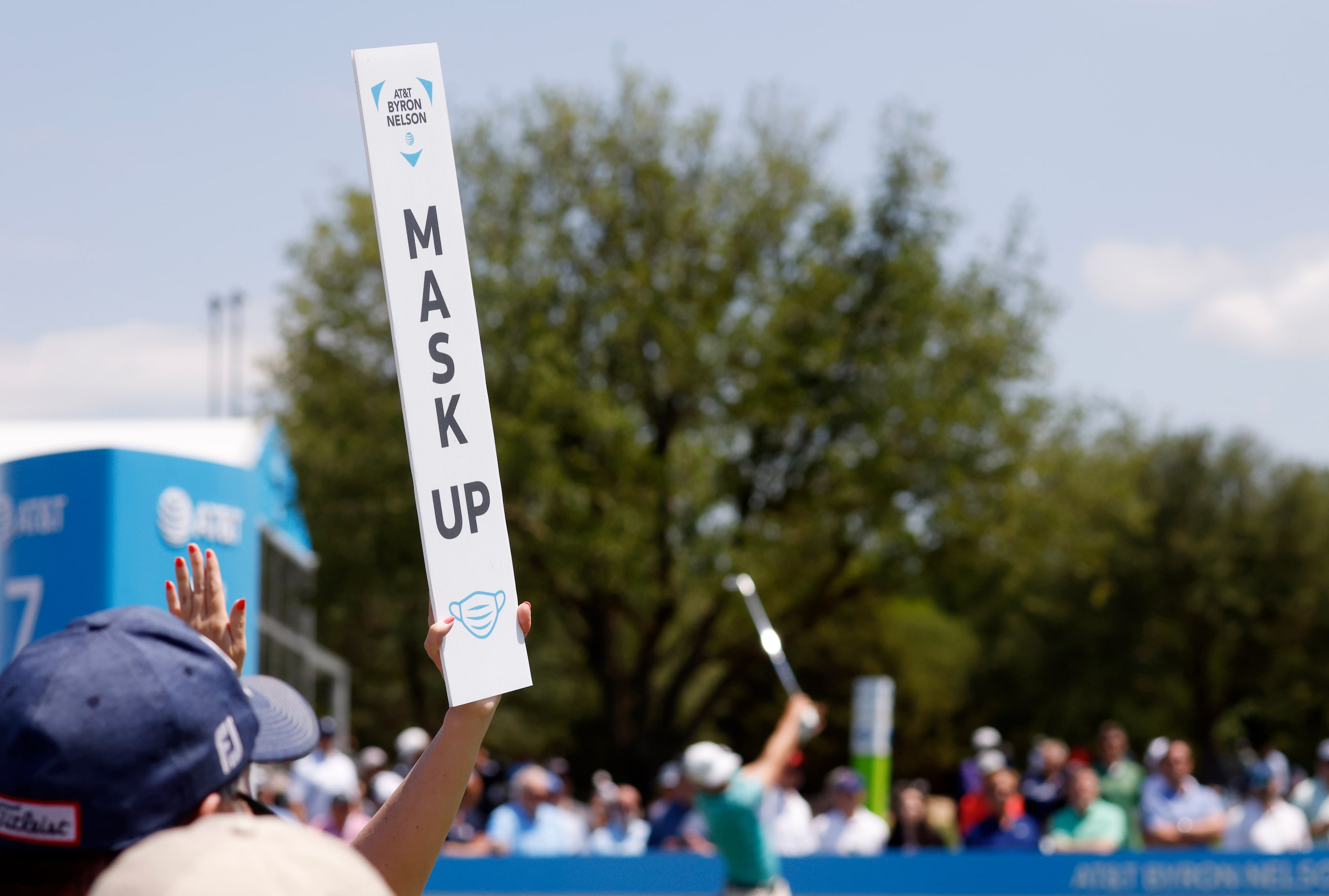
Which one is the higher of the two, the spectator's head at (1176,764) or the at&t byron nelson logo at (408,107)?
the at&t byron nelson logo at (408,107)

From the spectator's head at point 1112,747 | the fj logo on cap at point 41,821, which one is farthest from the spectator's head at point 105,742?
the spectator's head at point 1112,747

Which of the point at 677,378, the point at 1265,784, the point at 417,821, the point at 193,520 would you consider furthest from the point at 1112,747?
the point at 677,378

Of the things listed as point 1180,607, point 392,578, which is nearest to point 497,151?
point 392,578

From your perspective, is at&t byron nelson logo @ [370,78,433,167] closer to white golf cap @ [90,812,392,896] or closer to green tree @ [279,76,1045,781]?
white golf cap @ [90,812,392,896]

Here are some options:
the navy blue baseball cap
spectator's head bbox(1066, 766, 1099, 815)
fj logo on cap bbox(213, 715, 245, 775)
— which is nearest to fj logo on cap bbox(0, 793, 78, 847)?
the navy blue baseball cap

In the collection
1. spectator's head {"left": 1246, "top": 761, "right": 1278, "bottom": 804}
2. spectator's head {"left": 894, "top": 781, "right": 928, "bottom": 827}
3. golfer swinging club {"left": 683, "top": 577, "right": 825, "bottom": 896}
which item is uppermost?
golfer swinging club {"left": 683, "top": 577, "right": 825, "bottom": 896}

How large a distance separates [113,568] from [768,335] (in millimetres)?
20138

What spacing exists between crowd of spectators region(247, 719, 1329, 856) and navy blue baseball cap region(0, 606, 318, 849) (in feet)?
29.3

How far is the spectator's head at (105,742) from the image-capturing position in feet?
4.75

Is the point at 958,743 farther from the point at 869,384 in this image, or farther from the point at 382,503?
the point at 382,503

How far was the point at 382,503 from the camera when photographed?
27766 mm

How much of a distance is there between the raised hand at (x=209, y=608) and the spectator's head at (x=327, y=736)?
11.1 metres

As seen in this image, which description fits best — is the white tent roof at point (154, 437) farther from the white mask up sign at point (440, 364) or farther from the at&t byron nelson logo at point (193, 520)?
the white mask up sign at point (440, 364)

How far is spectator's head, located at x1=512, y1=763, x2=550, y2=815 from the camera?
42.2ft
